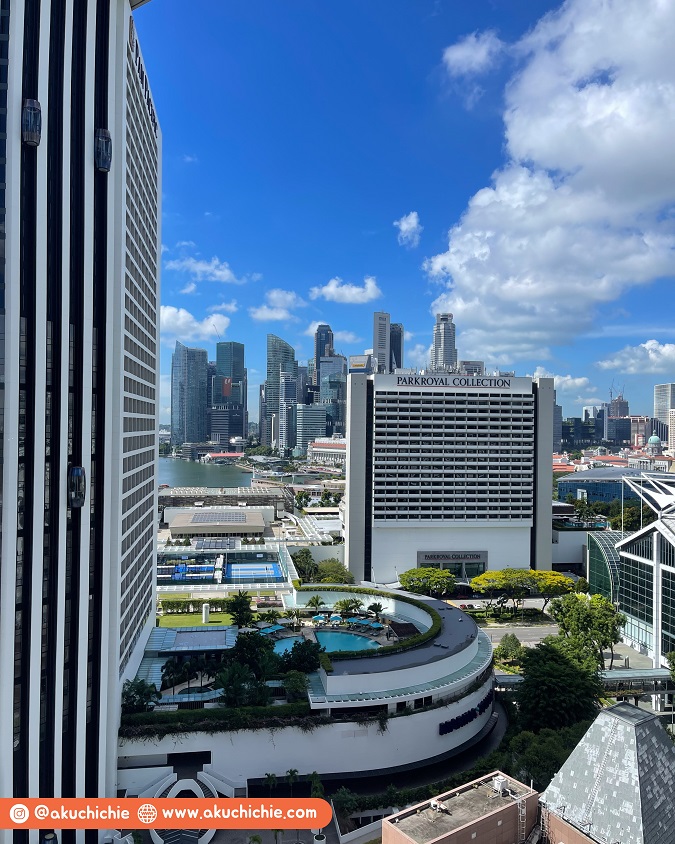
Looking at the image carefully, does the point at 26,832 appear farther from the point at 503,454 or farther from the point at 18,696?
the point at 503,454

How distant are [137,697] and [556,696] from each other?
19.9 metres

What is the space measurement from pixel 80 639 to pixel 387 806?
46.3 feet

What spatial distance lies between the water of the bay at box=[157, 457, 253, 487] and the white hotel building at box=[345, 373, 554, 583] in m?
87.4

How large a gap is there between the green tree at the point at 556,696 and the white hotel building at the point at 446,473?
1146 inches

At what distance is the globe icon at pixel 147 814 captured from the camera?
15.6 meters

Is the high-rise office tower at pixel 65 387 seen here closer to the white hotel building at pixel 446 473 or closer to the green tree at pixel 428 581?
the green tree at pixel 428 581

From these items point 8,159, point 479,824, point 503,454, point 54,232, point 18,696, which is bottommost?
point 479,824

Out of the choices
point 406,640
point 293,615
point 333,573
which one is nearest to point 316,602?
point 293,615

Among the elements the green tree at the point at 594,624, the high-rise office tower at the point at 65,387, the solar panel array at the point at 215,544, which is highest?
the high-rise office tower at the point at 65,387

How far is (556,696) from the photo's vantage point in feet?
92.8

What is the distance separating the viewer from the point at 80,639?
20.5 metres

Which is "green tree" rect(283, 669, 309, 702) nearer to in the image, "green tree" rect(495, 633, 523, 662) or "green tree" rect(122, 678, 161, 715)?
"green tree" rect(122, 678, 161, 715)

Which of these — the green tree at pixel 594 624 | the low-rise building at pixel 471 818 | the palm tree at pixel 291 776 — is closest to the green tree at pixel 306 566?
the green tree at pixel 594 624

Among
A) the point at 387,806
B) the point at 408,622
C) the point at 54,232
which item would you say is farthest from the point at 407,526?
the point at 54,232
